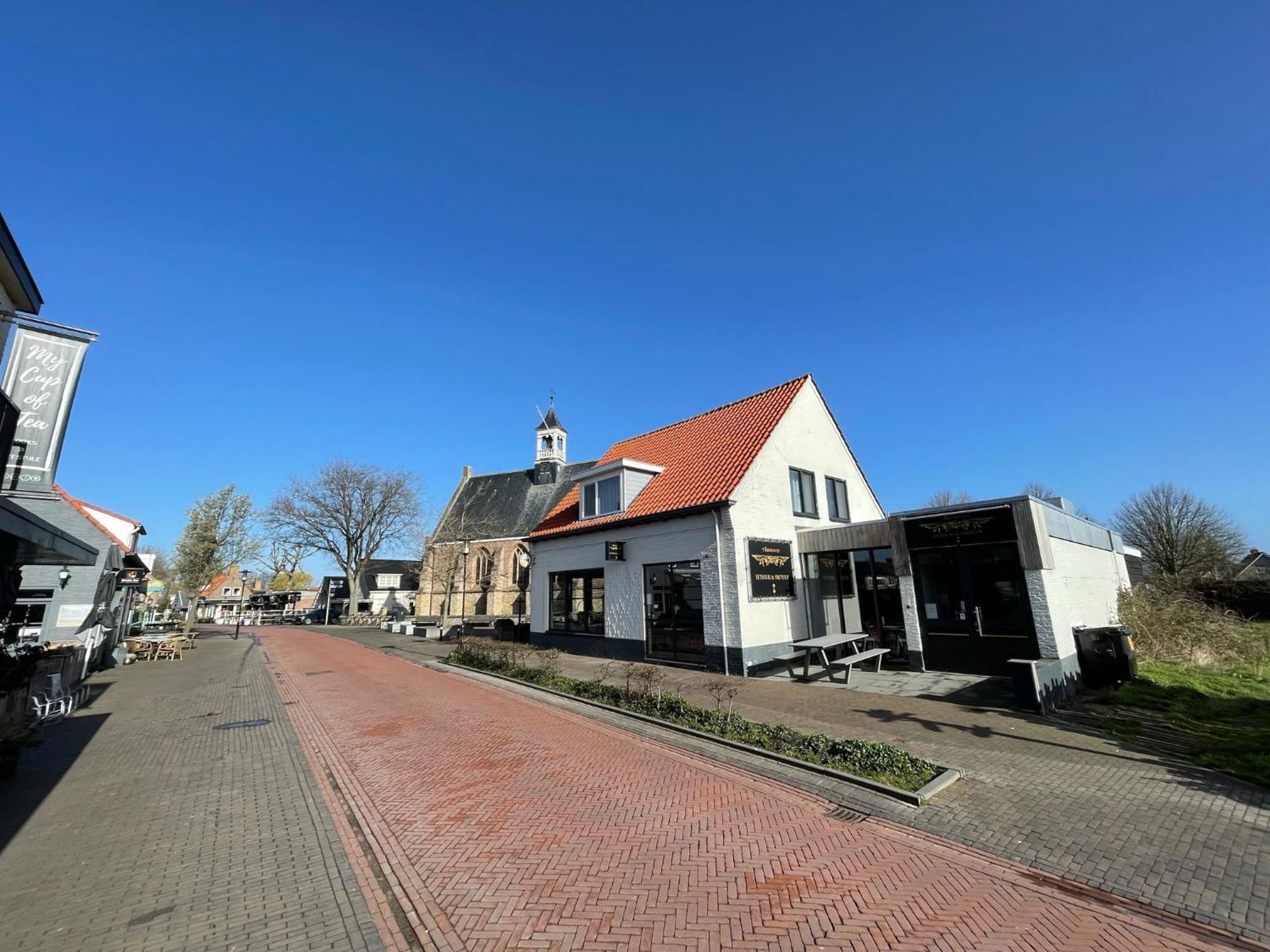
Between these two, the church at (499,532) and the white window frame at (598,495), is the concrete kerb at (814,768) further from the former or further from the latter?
the church at (499,532)

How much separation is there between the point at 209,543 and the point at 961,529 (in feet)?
150

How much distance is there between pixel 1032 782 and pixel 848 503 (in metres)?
15.0

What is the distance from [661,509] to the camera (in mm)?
17375

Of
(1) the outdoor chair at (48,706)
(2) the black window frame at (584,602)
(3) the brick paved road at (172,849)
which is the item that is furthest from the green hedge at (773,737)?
(1) the outdoor chair at (48,706)

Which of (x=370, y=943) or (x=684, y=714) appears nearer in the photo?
(x=370, y=943)

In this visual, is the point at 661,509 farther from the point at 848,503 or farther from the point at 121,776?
the point at 121,776

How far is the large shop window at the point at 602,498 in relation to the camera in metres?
20.1

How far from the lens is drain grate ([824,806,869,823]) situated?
5898 millimetres

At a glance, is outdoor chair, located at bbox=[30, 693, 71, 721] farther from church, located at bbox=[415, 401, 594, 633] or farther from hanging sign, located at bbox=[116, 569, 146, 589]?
church, located at bbox=[415, 401, 594, 633]

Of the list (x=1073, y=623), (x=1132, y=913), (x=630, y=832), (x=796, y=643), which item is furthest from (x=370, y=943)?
(x=1073, y=623)

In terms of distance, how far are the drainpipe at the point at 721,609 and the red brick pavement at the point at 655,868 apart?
269 inches

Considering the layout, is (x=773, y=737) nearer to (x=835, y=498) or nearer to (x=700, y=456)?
(x=700, y=456)

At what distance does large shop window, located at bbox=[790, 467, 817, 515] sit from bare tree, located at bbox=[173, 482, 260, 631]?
40.8 m

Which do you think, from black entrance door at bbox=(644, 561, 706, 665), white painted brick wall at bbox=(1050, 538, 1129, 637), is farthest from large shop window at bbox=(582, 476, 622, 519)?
white painted brick wall at bbox=(1050, 538, 1129, 637)
